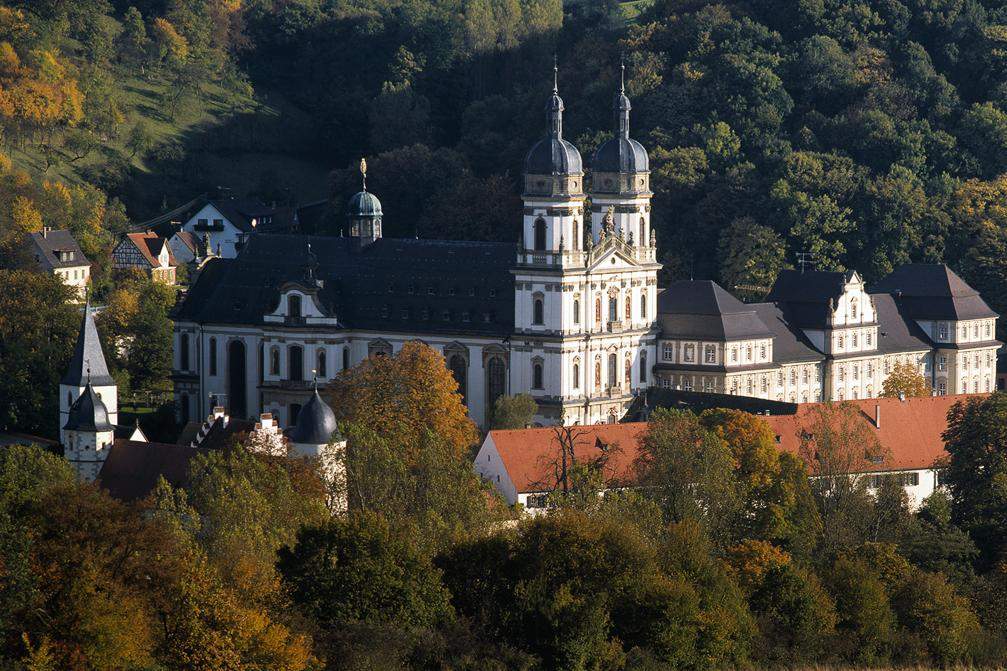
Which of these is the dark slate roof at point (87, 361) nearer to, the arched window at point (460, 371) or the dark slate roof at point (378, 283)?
the dark slate roof at point (378, 283)

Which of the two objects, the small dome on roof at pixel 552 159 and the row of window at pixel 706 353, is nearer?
the small dome on roof at pixel 552 159

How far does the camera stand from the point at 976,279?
13488 centimetres

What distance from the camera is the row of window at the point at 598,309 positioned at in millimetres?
112500

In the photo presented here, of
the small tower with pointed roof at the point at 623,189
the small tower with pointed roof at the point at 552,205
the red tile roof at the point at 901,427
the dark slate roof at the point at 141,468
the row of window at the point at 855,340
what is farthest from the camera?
the row of window at the point at 855,340

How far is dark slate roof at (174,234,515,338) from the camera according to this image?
376 ft

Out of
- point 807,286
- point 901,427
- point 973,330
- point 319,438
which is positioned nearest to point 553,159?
point 807,286

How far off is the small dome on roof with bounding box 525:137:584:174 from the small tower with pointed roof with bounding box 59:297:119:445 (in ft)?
58.5

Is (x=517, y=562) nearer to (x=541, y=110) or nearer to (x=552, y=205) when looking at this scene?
(x=552, y=205)

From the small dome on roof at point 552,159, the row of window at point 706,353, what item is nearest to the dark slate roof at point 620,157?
the small dome on roof at point 552,159

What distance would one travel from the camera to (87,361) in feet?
340

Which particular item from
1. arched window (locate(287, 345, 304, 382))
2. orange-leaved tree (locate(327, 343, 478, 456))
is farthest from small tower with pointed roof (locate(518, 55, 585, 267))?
arched window (locate(287, 345, 304, 382))

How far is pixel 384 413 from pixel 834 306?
24.4 meters

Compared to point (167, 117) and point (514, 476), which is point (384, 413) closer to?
point (514, 476)

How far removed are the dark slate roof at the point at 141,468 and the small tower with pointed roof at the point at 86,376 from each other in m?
8.39
